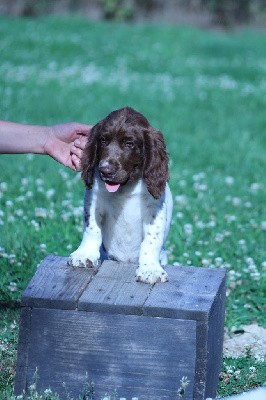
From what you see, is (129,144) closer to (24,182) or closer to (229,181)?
(24,182)

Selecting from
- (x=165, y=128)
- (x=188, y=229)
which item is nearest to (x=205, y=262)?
(x=188, y=229)

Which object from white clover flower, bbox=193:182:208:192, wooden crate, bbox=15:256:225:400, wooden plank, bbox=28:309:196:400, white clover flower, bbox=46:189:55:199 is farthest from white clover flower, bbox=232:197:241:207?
wooden plank, bbox=28:309:196:400

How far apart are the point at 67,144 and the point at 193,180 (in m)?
3.72

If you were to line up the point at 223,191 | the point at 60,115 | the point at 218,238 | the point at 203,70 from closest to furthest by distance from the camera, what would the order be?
the point at 218,238 < the point at 223,191 < the point at 60,115 < the point at 203,70

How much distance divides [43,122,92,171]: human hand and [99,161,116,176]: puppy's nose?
66 cm

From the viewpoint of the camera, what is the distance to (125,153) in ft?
14.8

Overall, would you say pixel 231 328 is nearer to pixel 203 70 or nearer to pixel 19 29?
pixel 203 70

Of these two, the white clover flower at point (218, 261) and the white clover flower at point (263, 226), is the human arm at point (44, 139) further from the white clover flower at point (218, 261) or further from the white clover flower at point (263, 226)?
the white clover flower at point (263, 226)

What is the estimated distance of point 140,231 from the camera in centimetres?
488

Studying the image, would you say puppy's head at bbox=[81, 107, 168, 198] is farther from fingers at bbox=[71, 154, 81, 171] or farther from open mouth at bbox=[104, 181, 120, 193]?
fingers at bbox=[71, 154, 81, 171]

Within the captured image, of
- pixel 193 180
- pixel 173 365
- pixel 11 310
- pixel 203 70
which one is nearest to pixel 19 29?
pixel 203 70

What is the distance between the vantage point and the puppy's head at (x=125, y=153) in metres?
4.46

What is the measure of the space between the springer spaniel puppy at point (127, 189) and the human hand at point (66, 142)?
17.2 inches

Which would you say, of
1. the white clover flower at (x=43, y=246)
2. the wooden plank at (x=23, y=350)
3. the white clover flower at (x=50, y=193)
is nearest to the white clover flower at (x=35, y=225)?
the white clover flower at (x=43, y=246)
